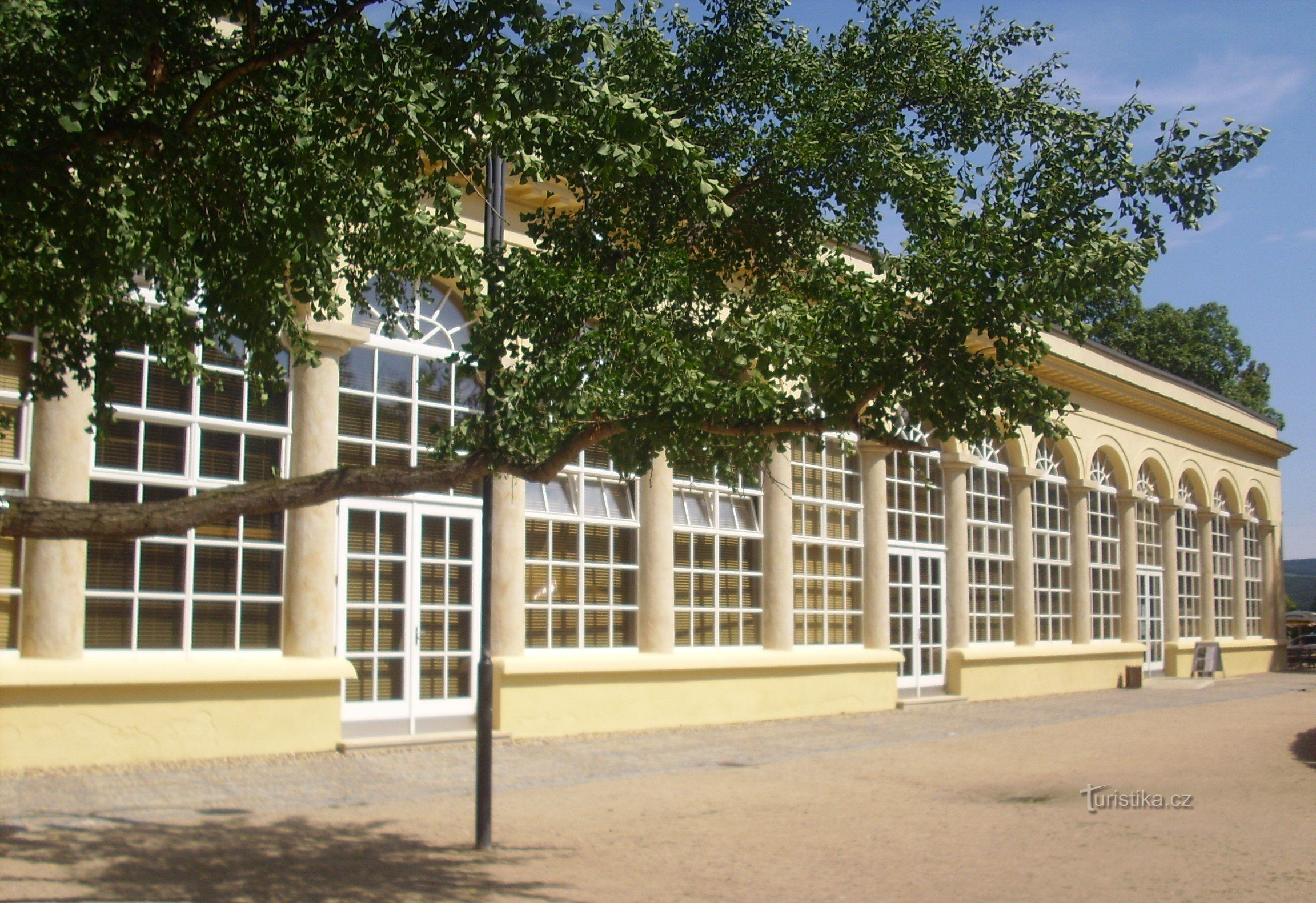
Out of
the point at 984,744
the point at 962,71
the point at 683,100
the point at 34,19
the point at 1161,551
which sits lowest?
the point at 984,744

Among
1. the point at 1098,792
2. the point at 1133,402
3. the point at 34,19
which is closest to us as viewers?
the point at 34,19

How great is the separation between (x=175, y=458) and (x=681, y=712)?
619 centimetres

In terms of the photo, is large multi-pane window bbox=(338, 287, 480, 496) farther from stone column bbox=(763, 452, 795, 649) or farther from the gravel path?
stone column bbox=(763, 452, 795, 649)

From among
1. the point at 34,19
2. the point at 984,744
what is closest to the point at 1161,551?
the point at 984,744

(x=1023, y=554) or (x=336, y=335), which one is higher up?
(x=336, y=335)

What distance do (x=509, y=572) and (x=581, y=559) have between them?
1273mm

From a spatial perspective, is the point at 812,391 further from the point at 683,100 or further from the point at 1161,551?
the point at 1161,551

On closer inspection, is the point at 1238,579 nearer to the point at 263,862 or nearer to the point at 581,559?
the point at 581,559

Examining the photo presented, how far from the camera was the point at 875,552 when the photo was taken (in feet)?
57.3

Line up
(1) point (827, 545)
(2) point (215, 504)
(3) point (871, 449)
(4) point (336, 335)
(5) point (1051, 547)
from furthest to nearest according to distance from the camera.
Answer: (5) point (1051, 547) < (3) point (871, 449) < (1) point (827, 545) < (4) point (336, 335) < (2) point (215, 504)

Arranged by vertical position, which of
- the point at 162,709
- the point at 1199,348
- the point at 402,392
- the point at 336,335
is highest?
the point at 1199,348

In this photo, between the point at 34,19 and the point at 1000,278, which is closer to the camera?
the point at 34,19

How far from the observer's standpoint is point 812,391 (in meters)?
7.07

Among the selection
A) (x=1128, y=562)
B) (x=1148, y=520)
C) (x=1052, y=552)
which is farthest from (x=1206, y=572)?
(x=1052, y=552)
